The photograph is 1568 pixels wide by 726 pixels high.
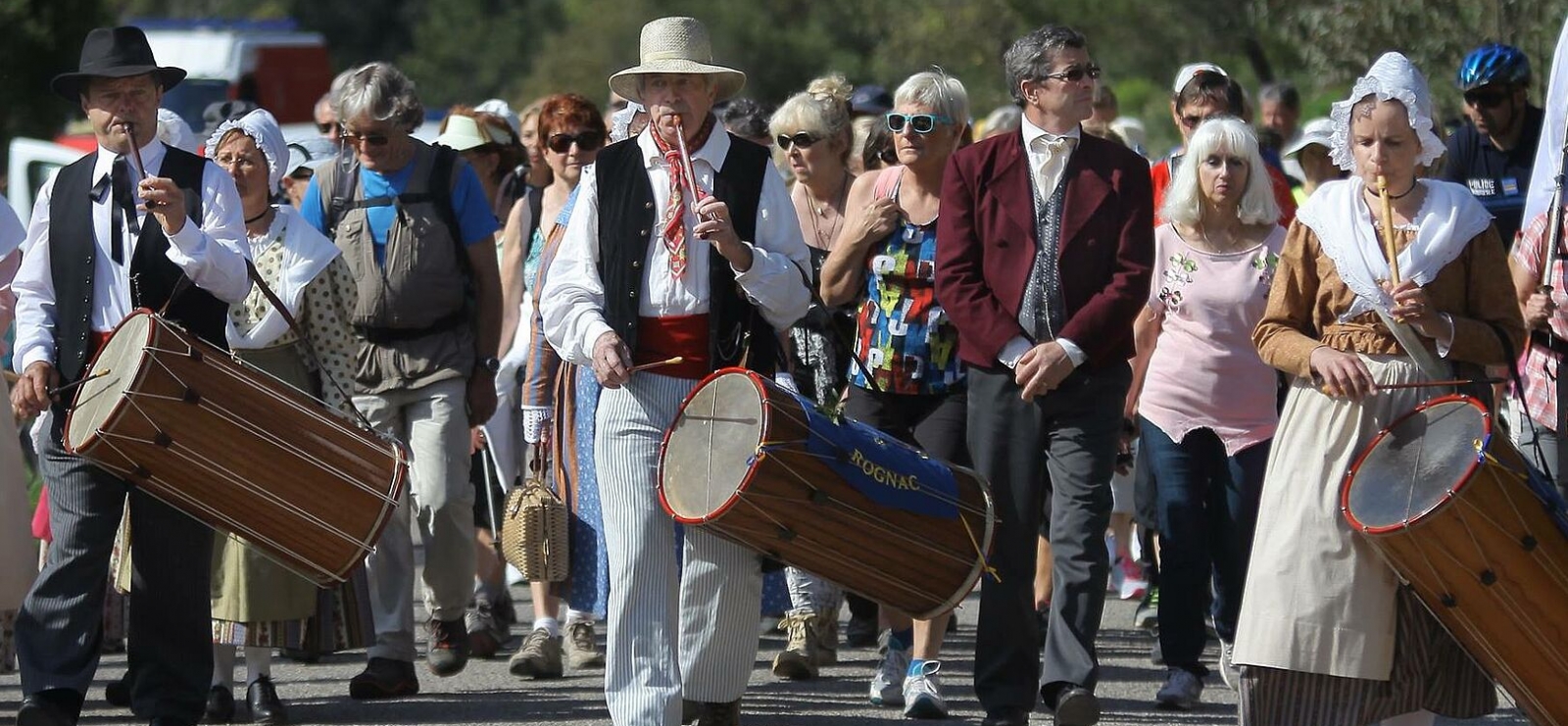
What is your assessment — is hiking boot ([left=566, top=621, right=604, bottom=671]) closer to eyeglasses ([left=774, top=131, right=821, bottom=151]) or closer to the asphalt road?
the asphalt road

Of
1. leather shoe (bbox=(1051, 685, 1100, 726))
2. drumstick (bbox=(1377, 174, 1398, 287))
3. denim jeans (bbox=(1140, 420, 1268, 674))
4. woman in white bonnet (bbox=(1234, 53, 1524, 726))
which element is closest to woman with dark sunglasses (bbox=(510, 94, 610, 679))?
leather shoe (bbox=(1051, 685, 1100, 726))

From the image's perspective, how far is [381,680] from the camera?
8.02 m

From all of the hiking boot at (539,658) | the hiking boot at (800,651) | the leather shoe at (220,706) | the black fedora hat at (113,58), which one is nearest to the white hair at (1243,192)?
the hiking boot at (800,651)

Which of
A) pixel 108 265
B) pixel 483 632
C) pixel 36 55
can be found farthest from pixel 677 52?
pixel 36 55

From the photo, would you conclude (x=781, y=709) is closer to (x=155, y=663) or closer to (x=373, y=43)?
(x=155, y=663)

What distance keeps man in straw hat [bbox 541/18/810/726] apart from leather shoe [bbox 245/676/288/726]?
5.22 feet

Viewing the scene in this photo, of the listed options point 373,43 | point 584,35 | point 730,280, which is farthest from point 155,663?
point 373,43

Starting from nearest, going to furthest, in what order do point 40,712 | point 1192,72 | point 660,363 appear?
point 660,363 < point 40,712 < point 1192,72

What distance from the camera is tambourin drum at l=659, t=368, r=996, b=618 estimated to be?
6160 millimetres

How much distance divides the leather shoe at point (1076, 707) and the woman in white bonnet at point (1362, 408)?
77 cm

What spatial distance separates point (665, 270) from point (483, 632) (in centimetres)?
307

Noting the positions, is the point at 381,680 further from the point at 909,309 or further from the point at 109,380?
the point at 909,309

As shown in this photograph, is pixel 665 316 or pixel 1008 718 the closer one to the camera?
pixel 665 316

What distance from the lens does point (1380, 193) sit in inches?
240
